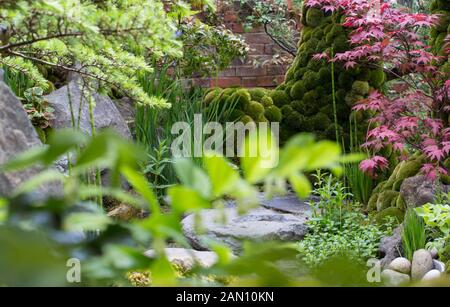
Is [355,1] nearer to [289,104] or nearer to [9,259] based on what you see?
[289,104]

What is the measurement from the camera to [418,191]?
11.5 ft

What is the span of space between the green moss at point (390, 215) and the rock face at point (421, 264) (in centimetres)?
75

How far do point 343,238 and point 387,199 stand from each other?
66cm

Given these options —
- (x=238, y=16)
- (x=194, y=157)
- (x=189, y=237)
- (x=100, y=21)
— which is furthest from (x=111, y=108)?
(x=100, y=21)

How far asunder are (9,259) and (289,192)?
4.59 m

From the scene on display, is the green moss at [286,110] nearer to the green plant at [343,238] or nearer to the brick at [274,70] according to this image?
the brick at [274,70]

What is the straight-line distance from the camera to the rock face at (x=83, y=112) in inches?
164

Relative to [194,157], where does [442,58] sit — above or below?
above

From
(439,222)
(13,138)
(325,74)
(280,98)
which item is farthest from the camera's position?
(280,98)

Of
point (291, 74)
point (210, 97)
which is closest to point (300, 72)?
point (291, 74)

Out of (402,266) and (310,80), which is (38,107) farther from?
(402,266)

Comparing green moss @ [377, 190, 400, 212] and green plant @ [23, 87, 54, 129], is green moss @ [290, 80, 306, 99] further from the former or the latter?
green plant @ [23, 87, 54, 129]
